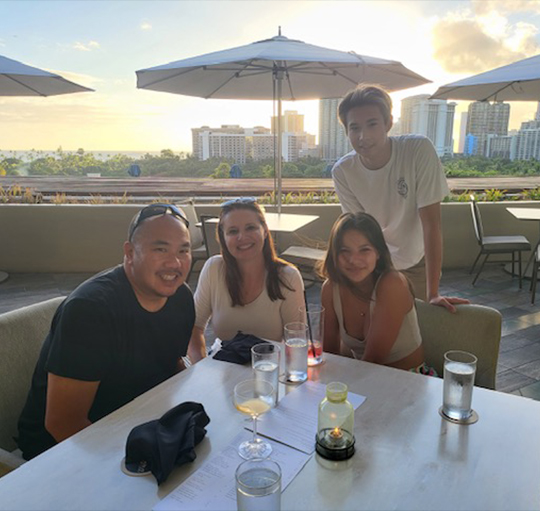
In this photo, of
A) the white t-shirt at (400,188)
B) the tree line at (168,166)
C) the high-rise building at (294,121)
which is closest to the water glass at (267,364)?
the white t-shirt at (400,188)

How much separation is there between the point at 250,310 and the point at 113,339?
673 millimetres

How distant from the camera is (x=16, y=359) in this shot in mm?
1549

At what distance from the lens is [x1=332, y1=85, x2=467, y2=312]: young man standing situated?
2.16 m

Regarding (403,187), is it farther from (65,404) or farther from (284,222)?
(284,222)

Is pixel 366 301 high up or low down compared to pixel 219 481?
up

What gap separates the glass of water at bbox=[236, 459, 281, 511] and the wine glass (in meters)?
0.17

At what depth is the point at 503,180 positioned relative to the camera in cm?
944

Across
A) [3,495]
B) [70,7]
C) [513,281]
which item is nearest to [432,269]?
[3,495]

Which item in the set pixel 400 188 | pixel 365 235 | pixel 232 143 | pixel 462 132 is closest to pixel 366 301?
pixel 365 235

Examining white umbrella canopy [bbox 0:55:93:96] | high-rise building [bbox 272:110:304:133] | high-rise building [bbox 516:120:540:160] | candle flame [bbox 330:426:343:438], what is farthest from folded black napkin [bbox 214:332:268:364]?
high-rise building [bbox 516:120:540:160]

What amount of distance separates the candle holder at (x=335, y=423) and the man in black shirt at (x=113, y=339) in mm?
695

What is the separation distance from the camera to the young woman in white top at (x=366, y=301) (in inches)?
65.5

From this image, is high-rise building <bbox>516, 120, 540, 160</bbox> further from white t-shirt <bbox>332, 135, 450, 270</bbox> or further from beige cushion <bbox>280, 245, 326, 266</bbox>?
white t-shirt <bbox>332, 135, 450, 270</bbox>

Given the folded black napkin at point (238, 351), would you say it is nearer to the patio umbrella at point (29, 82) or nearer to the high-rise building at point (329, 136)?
the patio umbrella at point (29, 82)
